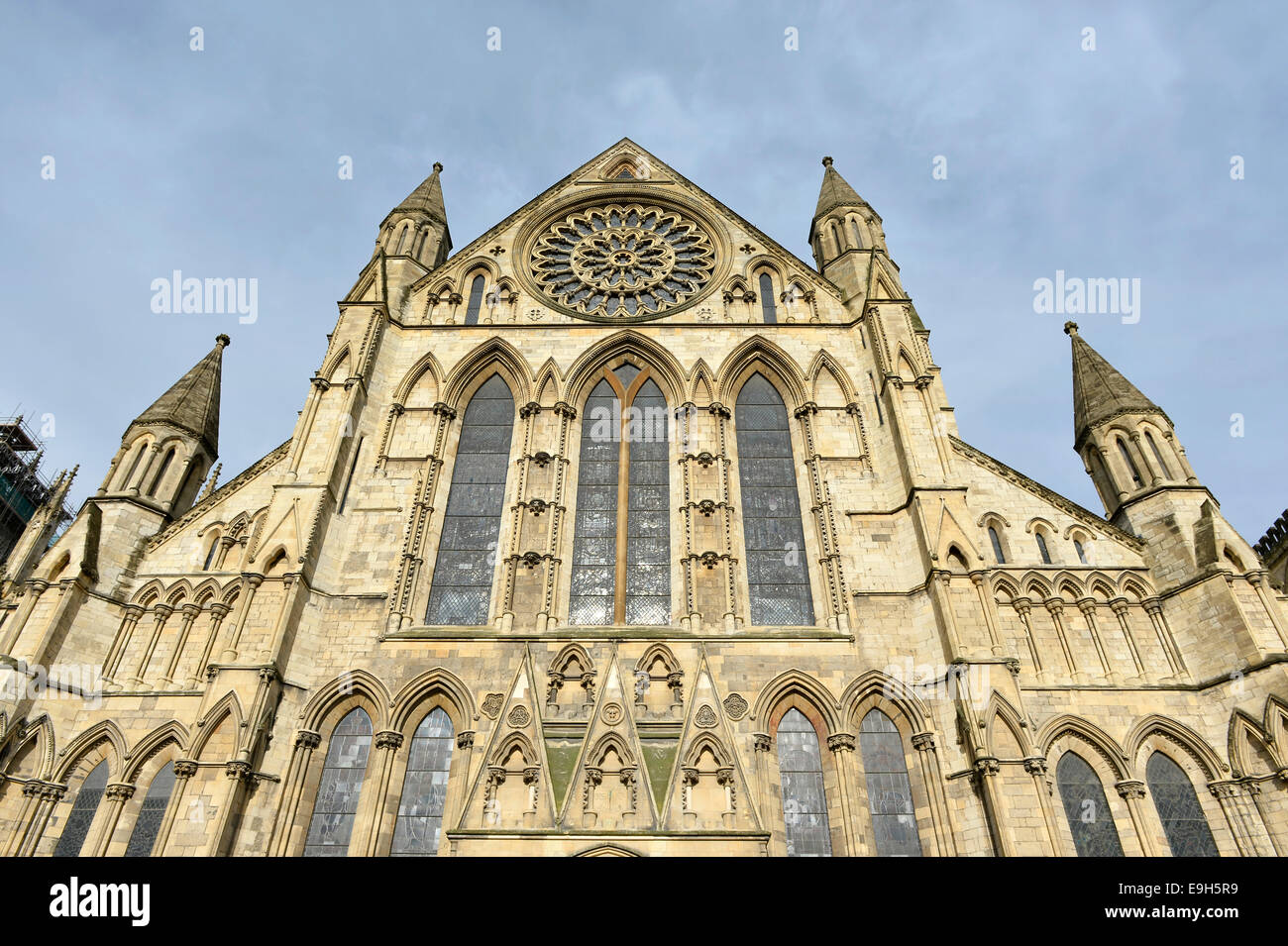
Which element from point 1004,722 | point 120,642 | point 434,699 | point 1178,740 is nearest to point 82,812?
point 120,642

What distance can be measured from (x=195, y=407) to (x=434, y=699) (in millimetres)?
8880

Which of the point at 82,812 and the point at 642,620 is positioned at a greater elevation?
the point at 642,620

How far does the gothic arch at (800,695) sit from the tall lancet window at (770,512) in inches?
51.7

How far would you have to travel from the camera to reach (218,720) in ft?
38.8

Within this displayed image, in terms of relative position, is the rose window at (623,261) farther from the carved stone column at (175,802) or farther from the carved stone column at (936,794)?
the carved stone column at (175,802)

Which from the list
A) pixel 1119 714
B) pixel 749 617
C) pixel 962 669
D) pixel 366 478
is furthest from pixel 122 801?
pixel 1119 714

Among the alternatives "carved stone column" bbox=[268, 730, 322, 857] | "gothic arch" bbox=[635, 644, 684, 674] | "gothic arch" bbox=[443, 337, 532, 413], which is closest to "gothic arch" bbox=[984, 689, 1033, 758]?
"gothic arch" bbox=[635, 644, 684, 674]

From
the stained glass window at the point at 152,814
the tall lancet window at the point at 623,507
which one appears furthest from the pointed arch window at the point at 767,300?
the stained glass window at the point at 152,814

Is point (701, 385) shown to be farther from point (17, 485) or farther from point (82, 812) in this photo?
point (17, 485)

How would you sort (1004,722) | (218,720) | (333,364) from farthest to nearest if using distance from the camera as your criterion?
(333,364) < (218,720) < (1004,722)

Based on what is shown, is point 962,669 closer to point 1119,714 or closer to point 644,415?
point 1119,714

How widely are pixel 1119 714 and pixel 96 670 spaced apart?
52.5ft

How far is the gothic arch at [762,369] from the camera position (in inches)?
682

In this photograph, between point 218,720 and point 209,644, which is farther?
point 209,644
